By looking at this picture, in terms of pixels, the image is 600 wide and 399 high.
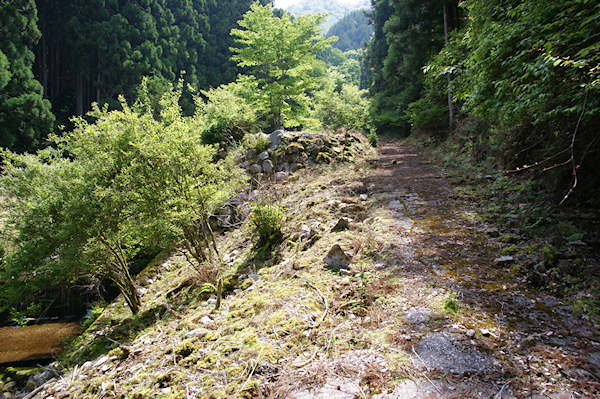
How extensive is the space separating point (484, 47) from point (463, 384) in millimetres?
4162

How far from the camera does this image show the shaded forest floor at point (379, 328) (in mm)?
1650

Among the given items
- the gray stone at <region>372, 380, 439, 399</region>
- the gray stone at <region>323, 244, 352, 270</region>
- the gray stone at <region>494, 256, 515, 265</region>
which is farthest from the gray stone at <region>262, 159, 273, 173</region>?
the gray stone at <region>372, 380, 439, 399</region>

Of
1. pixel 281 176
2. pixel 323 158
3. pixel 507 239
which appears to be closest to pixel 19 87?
pixel 281 176

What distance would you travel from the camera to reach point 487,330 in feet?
6.43

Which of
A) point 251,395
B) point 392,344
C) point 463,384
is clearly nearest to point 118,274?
point 251,395

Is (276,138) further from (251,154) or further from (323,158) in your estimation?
(323,158)

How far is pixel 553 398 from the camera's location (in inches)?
55.3

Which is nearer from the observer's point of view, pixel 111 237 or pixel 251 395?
pixel 251 395

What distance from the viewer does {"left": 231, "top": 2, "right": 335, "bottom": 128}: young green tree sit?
1201cm

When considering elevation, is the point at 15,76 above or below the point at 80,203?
above

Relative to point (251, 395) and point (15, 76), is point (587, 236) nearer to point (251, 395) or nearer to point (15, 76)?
point (251, 395)

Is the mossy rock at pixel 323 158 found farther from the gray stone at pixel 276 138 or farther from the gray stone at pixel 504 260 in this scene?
the gray stone at pixel 504 260

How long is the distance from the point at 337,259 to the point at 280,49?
1158cm

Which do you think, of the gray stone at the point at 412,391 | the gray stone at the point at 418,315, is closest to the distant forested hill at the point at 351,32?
the gray stone at the point at 418,315
